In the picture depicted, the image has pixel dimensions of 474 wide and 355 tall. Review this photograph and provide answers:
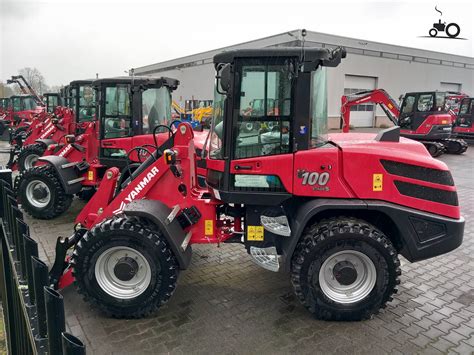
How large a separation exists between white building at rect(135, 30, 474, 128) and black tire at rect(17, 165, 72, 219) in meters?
19.2

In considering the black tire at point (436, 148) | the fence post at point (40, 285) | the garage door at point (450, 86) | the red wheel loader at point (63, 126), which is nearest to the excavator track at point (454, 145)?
the black tire at point (436, 148)

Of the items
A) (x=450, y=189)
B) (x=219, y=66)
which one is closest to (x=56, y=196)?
(x=219, y=66)

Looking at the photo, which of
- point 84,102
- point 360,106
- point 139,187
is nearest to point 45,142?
point 84,102

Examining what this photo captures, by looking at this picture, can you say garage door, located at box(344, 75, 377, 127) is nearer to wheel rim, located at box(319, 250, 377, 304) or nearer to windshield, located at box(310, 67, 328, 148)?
windshield, located at box(310, 67, 328, 148)

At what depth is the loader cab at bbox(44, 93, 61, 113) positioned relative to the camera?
58.3ft

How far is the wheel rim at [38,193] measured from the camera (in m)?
7.20

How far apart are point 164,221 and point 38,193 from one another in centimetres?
439

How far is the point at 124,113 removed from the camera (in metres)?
7.11

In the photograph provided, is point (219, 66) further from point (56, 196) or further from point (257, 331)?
point (56, 196)

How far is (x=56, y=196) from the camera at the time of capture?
7.11 meters

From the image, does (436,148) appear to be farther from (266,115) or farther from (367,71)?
(367,71)

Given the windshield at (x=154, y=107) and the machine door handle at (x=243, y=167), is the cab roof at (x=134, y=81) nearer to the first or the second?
the windshield at (x=154, y=107)

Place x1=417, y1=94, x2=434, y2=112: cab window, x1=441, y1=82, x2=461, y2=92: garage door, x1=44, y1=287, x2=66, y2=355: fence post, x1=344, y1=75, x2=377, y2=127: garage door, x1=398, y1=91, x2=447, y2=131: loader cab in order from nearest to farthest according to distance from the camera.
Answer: x1=44, y1=287, x2=66, y2=355: fence post, x1=398, y1=91, x2=447, y2=131: loader cab, x1=417, y1=94, x2=434, y2=112: cab window, x1=344, y1=75, x2=377, y2=127: garage door, x1=441, y1=82, x2=461, y2=92: garage door

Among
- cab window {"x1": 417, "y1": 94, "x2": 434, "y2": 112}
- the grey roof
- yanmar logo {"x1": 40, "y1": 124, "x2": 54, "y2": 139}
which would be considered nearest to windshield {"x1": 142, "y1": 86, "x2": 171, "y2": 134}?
yanmar logo {"x1": 40, "y1": 124, "x2": 54, "y2": 139}
